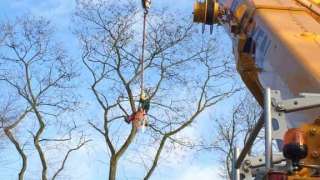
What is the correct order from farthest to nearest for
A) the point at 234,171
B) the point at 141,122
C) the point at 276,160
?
the point at 141,122 < the point at 234,171 < the point at 276,160

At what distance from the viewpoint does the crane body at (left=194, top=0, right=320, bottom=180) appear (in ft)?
12.2

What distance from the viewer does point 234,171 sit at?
4.66 meters

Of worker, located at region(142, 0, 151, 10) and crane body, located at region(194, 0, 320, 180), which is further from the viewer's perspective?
worker, located at region(142, 0, 151, 10)

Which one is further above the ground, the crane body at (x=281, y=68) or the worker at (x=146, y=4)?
the worker at (x=146, y=4)

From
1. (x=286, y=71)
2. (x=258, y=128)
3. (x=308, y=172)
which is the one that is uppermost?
(x=286, y=71)

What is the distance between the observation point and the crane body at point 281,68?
371 centimetres

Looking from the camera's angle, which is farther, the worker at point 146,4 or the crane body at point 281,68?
the worker at point 146,4

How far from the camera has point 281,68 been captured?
15.4 feet

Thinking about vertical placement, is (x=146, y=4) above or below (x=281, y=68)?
above

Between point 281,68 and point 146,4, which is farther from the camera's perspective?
point 146,4

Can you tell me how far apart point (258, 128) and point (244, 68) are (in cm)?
174

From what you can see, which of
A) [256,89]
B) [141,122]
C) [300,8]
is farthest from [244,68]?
[141,122]

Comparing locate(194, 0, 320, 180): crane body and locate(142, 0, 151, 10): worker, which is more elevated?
locate(142, 0, 151, 10): worker

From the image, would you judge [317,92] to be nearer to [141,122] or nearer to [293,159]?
[293,159]
